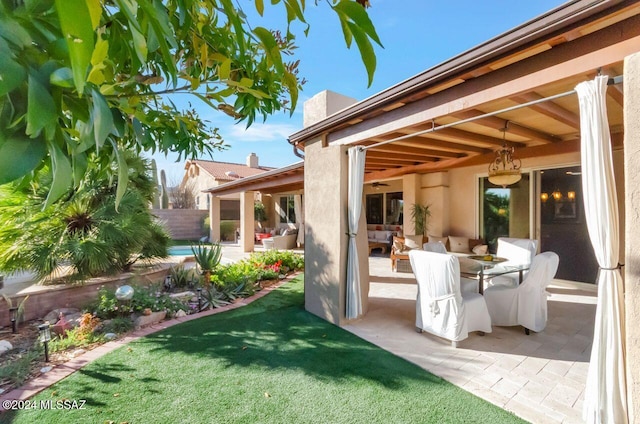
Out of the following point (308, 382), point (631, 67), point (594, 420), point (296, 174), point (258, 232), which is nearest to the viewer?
point (631, 67)

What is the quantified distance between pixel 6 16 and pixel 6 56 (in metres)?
0.14

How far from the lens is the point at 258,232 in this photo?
19453mm

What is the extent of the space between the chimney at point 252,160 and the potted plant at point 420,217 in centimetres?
1920

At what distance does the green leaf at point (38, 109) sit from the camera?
0.52 metres

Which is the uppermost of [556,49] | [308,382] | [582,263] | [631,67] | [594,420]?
[556,49]

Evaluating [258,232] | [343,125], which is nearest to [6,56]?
[343,125]

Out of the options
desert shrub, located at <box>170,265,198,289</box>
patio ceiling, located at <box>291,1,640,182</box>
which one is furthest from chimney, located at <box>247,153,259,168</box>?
patio ceiling, located at <box>291,1,640,182</box>

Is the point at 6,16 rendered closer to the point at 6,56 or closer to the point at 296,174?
the point at 6,56

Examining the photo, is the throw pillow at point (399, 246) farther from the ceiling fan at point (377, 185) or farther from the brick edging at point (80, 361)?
the brick edging at point (80, 361)

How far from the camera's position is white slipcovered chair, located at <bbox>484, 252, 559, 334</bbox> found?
15.5 feet

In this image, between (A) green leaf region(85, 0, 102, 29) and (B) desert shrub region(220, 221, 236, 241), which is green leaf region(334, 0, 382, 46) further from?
(B) desert shrub region(220, 221, 236, 241)

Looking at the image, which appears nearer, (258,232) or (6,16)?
(6,16)

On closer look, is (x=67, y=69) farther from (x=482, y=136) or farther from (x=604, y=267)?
(x=482, y=136)

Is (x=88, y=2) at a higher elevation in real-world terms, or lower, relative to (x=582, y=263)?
higher
